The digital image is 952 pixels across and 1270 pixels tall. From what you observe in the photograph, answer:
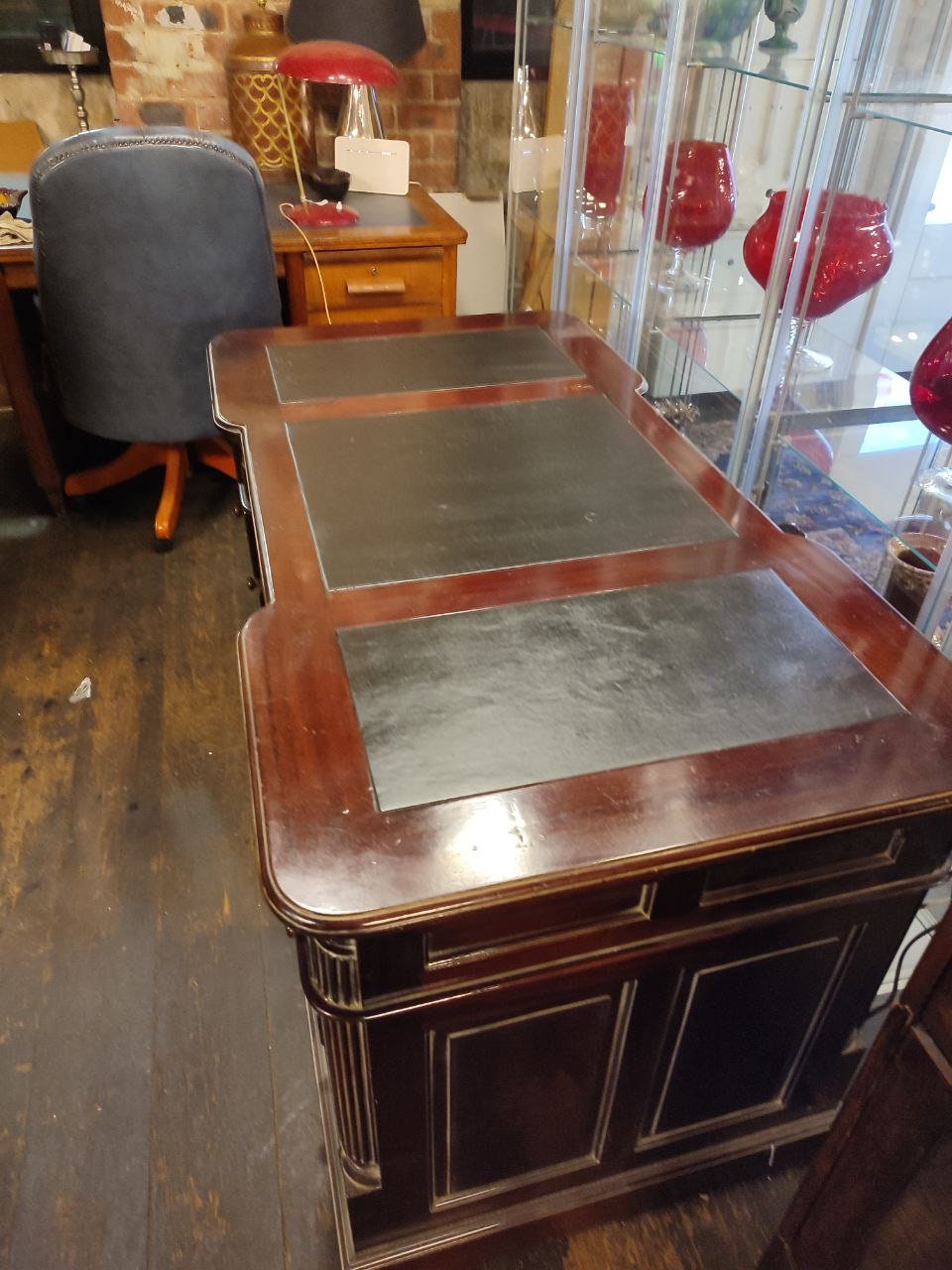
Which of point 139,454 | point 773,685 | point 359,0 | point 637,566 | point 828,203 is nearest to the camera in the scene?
point 773,685

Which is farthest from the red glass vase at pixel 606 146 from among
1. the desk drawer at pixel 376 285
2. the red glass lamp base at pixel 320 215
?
the red glass lamp base at pixel 320 215

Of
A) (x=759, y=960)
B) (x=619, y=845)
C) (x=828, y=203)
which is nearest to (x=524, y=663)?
(x=619, y=845)

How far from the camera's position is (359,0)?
7.63 feet

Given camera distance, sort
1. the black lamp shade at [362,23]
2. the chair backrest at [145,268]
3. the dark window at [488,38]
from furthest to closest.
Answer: the dark window at [488,38], the black lamp shade at [362,23], the chair backrest at [145,268]

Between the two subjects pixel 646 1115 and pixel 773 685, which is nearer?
pixel 773 685

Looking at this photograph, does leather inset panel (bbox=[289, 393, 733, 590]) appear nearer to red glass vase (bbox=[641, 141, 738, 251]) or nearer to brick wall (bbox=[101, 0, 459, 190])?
red glass vase (bbox=[641, 141, 738, 251])

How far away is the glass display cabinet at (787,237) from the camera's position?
118 cm

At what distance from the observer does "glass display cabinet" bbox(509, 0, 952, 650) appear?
1184 mm

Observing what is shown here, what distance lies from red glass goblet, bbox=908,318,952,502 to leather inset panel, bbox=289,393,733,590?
271mm

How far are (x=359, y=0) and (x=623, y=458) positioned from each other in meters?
1.79

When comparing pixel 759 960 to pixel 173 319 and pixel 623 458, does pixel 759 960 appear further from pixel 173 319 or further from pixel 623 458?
pixel 173 319

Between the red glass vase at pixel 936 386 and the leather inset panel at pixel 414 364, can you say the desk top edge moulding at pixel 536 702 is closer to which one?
the leather inset panel at pixel 414 364

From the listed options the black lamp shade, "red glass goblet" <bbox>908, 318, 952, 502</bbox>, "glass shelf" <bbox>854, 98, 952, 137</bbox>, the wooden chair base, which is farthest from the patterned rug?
the black lamp shade

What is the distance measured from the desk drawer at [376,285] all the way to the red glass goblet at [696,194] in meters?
0.84
